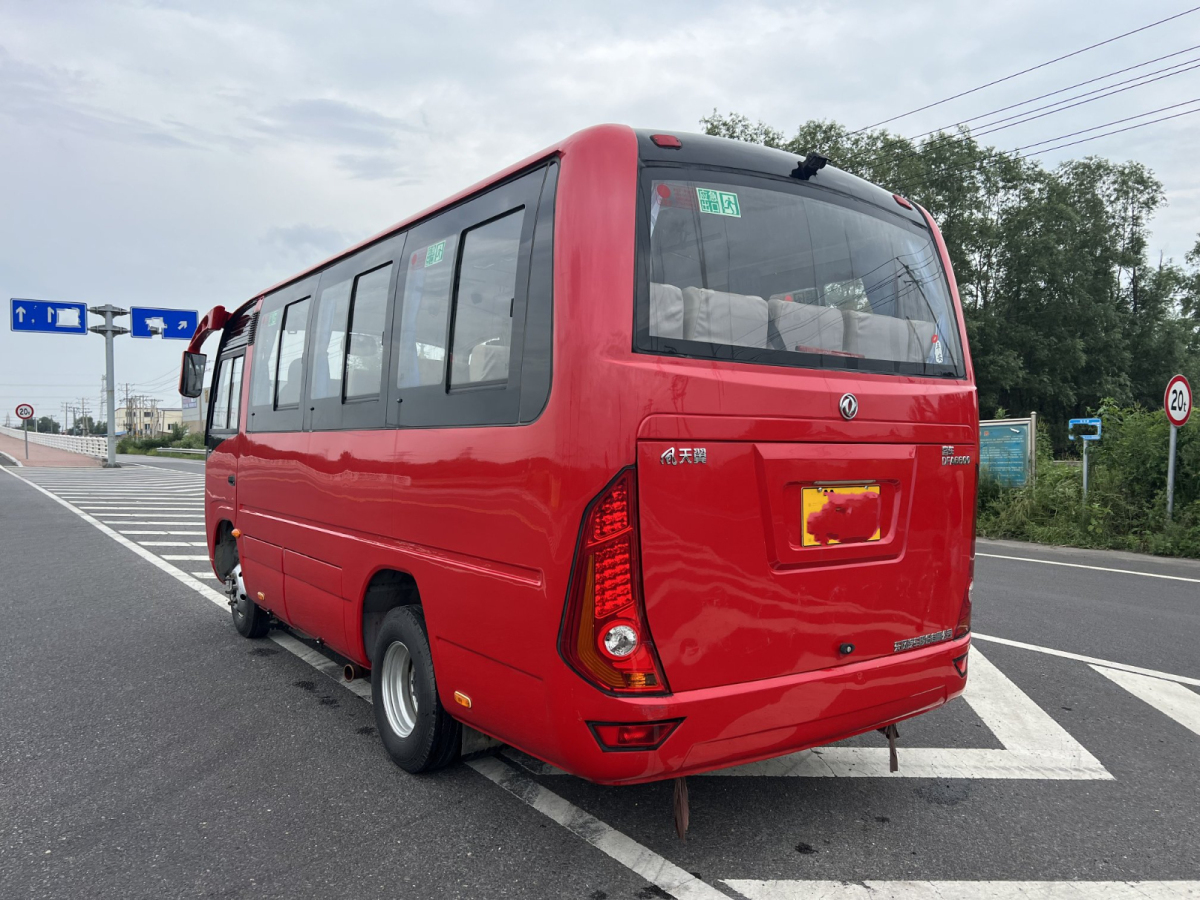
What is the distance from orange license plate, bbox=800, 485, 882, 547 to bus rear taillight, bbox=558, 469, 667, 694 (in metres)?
0.67

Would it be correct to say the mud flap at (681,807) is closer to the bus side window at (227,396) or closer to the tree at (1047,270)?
the bus side window at (227,396)

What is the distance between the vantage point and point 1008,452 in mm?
14312

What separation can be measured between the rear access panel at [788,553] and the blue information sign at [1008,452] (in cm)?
1216

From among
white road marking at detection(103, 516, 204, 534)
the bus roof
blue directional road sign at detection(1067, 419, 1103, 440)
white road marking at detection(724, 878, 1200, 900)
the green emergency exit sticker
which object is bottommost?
white road marking at detection(103, 516, 204, 534)

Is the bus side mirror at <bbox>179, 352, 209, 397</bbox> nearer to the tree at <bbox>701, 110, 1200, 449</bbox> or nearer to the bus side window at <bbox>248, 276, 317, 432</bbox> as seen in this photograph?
the bus side window at <bbox>248, 276, 317, 432</bbox>

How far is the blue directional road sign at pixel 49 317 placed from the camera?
31859mm

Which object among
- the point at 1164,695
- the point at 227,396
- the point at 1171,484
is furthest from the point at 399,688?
the point at 1171,484

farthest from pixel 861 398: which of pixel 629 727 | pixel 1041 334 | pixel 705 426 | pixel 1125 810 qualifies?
pixel 1041 334

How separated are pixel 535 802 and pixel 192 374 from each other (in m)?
4.87

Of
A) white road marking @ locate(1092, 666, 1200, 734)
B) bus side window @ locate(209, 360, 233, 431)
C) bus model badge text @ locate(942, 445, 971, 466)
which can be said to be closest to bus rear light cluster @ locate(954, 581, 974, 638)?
bus model badge text @ locate(942, 445, 971, 466)

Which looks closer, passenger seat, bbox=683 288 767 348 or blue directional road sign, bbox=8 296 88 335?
passenger seat, bbox=683 288 767 348

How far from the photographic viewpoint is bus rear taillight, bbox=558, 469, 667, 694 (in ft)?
8.18

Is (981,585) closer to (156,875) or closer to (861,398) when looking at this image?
(861,398)

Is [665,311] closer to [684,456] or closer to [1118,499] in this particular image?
[684,456]
